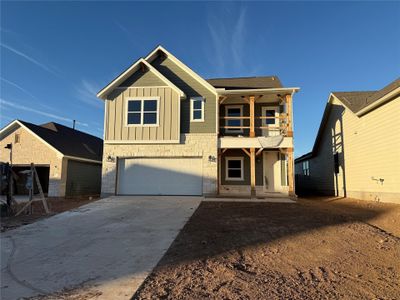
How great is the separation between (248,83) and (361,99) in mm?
6512

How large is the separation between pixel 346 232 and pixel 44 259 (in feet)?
23.5

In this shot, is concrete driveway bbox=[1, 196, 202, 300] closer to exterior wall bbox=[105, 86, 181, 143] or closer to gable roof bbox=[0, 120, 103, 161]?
exterior wall bbox=[105, 86, 181, 143]

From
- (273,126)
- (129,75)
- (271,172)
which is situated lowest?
(271,172)

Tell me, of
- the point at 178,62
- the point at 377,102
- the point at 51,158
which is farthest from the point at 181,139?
the point at 377,102

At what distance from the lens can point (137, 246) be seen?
7.18 m

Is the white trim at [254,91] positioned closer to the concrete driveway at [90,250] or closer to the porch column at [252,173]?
the porch column at [252,173]

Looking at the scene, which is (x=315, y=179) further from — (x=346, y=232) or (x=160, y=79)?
(x=346, y=232)

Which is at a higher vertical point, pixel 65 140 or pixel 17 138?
pixel 65 140

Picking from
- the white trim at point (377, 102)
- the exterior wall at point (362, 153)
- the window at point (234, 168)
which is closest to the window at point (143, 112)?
the window at point (234, 168)

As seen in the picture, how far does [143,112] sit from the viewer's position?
56.1ft

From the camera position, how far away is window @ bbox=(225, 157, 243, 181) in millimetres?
17906

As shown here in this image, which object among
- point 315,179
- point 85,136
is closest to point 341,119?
point 315,179

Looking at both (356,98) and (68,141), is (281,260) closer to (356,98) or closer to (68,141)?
(356,98)

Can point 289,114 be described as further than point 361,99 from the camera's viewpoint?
No
